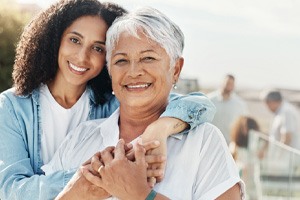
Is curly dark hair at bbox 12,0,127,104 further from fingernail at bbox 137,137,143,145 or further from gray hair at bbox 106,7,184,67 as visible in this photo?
fingernail at bbox 137,137,143,145

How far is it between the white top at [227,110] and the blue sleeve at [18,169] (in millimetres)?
5334

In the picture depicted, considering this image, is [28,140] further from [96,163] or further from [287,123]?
[287,123]

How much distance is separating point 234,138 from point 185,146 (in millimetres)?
5098

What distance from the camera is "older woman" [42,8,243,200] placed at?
8.23 ft

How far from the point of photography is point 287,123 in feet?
25.9

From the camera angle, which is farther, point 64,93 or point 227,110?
point 227,110

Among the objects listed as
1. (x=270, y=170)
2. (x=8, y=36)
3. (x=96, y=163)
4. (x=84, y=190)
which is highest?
(x=8, y=36)

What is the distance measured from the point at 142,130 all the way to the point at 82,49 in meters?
0.49

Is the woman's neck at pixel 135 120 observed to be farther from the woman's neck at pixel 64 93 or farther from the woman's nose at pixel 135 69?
the woman's neck at pixel 64 93

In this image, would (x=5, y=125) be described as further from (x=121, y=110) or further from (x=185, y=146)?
(x=185, y=146)

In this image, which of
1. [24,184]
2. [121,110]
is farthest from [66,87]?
[24,184]

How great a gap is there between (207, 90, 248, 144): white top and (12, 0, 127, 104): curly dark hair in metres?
5.02

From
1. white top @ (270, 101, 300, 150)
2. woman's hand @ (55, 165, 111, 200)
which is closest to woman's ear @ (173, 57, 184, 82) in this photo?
woman's hand @ (55, 165, 111, 200)

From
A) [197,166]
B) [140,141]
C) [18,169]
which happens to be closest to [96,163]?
[140,141]
